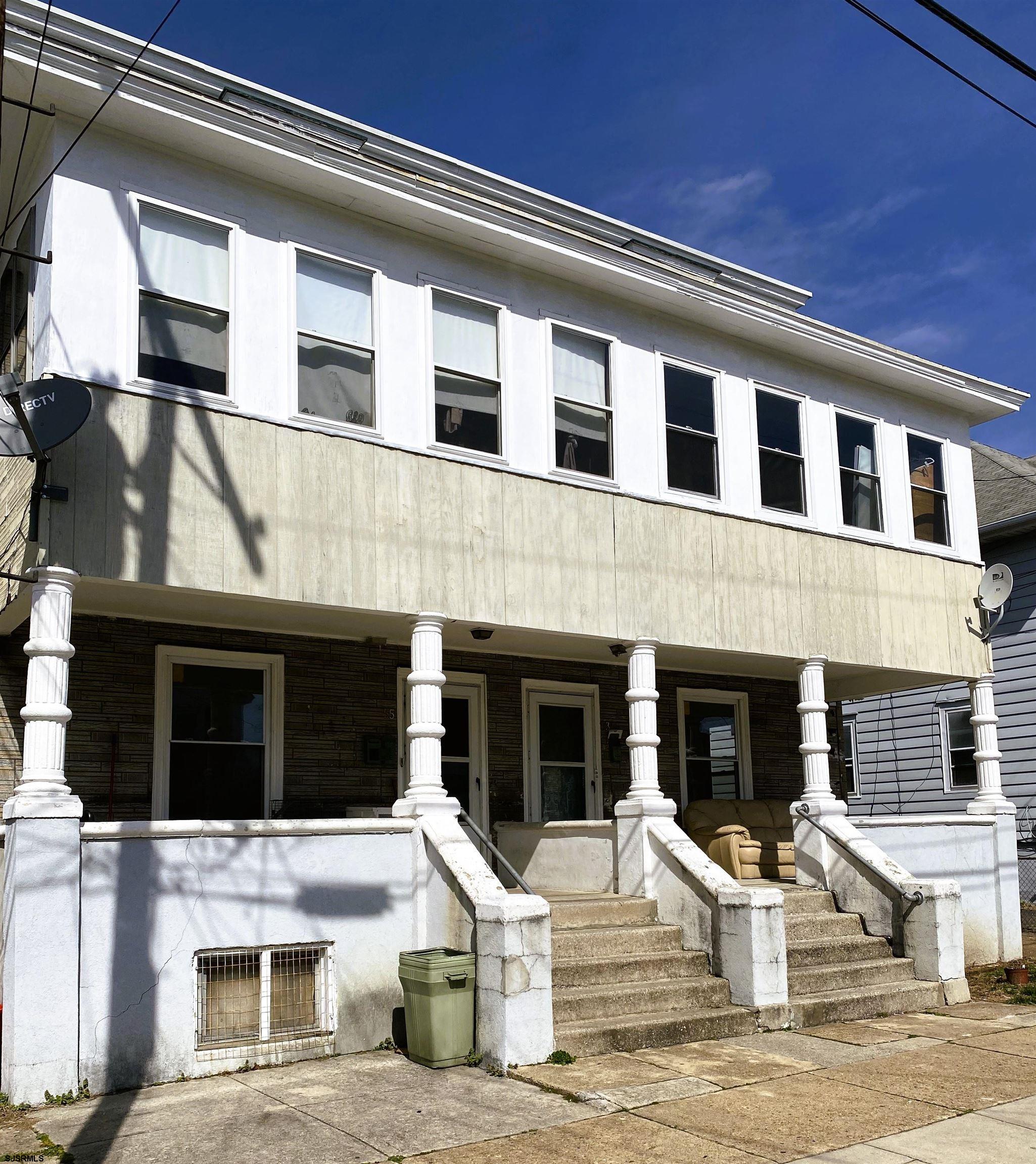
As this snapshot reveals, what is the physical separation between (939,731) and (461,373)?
14.4 metres

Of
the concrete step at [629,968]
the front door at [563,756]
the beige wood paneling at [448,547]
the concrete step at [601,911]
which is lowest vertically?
the concrete step at [629,968]

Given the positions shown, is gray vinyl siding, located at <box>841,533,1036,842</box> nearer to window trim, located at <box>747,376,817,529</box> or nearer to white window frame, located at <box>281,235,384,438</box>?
window trim, located at <box>747,376,817,529</box>

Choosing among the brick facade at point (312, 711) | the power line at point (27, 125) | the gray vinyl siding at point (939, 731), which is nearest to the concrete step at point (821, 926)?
the brick facade at point (312, 711)

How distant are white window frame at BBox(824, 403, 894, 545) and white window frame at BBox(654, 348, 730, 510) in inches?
71.6

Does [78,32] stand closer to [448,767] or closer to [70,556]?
[70,556]

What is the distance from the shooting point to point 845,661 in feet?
45.1

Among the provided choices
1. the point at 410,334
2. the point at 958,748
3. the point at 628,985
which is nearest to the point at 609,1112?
the point at 628,985

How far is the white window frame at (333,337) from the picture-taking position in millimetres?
10195

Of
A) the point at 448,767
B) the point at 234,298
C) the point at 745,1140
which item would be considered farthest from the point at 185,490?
the point at 745,1140

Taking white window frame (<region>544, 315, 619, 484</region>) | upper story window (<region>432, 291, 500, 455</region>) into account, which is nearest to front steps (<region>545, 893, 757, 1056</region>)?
white window frame (<region>544, 315, 619, 484</region>)

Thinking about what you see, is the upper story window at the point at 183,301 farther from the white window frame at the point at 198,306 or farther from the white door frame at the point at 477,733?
the white door frame at the point at 477,733

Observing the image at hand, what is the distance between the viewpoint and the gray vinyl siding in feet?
65.9

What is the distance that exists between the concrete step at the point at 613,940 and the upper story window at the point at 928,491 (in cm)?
679

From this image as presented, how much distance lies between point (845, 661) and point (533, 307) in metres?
5.45
